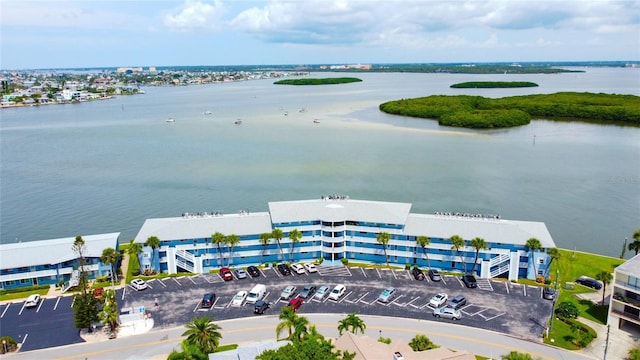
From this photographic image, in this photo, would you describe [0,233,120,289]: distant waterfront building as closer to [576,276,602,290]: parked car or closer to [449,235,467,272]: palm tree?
[449,235,467,272]: palm tree

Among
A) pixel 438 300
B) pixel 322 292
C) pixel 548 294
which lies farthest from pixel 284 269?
pixel 548 294

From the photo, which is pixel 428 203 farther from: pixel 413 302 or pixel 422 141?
pixel 422 141

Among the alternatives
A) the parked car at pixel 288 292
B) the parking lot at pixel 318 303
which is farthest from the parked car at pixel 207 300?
the parked car at pixel 288 292

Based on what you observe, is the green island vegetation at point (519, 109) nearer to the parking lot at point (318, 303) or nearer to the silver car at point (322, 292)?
the parking lot at point (318, 303)

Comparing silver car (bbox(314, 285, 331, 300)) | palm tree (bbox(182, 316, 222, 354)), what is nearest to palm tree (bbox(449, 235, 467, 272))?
silver car (bbox(314, 285, 331, 300))

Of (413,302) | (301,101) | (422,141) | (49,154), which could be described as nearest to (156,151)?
(49,154)
